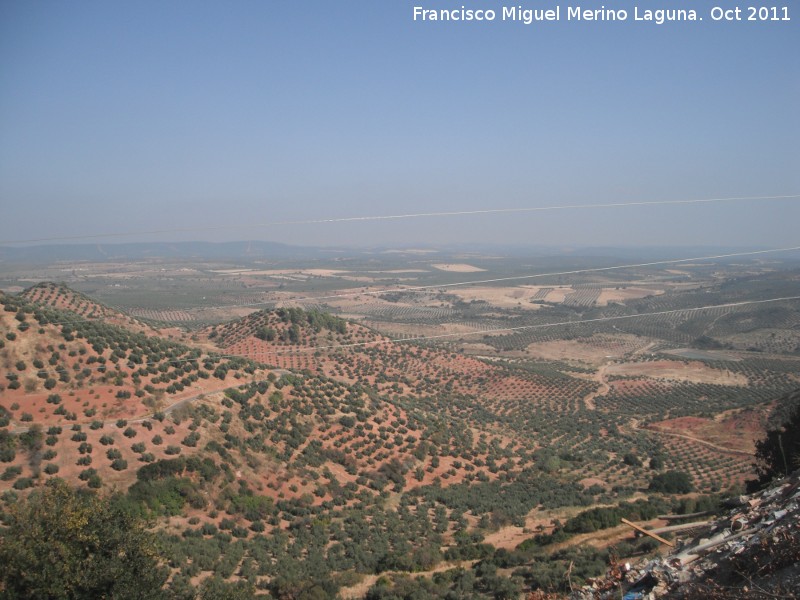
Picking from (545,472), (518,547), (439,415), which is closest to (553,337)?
Answer: (439,415)

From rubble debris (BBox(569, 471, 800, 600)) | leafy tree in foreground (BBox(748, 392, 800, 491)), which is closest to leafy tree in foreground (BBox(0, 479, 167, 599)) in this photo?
rubble debris (BBox(569, 471, 800, 600))

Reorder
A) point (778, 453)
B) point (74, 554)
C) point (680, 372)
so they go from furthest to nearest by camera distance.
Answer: point (680, 372) → point (778, 453) → point (74, 554)

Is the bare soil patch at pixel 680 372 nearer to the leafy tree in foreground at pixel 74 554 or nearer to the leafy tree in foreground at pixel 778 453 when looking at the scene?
the leafy tree in foreground at pixel 778 453

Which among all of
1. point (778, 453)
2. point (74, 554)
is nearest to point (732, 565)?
point (74, 554)

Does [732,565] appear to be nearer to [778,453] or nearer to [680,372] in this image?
[778,453]

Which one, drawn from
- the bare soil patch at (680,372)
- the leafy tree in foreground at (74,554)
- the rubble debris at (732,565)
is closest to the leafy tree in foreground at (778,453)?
the rubble debris at (732,565)

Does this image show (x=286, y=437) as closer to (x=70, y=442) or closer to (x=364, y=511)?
(x=364, y=511)
